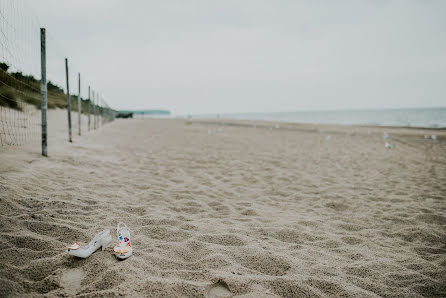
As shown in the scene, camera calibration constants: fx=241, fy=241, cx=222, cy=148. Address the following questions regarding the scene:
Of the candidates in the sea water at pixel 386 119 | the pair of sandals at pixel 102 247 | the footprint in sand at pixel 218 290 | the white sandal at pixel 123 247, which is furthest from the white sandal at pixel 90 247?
the sea water at pixel 386 119

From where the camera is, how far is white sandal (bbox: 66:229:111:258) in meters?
1.95

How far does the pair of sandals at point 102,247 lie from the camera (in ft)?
6.42

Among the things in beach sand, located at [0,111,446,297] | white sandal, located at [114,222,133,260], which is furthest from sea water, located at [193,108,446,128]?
white sandal, located at [114,222,133,260]

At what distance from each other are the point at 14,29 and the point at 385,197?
6.96 metres

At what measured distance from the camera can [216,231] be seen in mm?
2684

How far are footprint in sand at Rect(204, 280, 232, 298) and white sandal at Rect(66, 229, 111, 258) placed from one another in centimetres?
102

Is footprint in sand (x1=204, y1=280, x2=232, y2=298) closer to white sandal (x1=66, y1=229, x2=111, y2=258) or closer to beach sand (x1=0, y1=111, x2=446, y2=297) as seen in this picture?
beach sand (x1=0, y1=111, x2=446, y2=297)

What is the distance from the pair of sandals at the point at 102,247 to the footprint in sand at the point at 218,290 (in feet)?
2.54

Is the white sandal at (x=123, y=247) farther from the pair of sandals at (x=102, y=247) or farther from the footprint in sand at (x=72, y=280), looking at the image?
the footprint in sand at (x=72, y=280)

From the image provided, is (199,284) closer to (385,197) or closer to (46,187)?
(46,187)

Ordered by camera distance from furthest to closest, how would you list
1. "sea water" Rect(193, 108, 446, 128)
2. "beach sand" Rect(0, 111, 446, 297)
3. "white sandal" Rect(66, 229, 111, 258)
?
"sea water" Rect(193, 108, 446, 128), "white sandal" Rect(66, 229, 111, 258), "beach sand" Rect(0, 111, 446, 297)

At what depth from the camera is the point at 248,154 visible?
8.08 m

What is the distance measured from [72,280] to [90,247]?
11.4 inches

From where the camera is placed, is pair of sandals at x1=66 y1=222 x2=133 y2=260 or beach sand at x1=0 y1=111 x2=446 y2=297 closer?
beach sand at x1=0 y1=111 x2=446 y2=297
